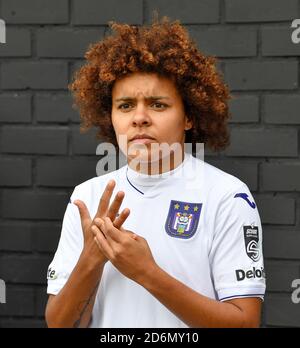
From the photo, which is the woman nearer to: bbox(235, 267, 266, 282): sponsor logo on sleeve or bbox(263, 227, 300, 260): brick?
bbox(235, 267, 266, 282): sponsor logo on sleeve

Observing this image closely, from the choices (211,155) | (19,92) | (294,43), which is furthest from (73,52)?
(294,43)

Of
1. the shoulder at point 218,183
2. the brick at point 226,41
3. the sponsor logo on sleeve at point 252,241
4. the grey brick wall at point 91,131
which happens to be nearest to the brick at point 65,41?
the grey brick wall at point 91,131

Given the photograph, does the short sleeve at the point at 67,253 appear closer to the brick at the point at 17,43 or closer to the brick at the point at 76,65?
the brick at the point at 76,65

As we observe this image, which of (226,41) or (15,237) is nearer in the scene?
(226,41)

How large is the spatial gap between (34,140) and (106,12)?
0.85 meters

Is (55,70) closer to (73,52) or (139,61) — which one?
(73,52)

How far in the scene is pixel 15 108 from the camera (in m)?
3.77

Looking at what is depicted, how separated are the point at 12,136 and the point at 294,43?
169 centimetres

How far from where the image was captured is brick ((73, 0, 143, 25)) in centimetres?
366

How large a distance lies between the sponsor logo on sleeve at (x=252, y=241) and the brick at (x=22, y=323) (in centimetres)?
180

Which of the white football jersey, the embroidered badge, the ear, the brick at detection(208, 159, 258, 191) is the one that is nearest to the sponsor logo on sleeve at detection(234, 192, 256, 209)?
the white football jersey

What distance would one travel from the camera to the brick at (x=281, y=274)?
3.62 meters

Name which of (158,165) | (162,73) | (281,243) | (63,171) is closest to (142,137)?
(158,165)

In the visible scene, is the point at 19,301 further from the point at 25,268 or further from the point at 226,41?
the point at 226,41
